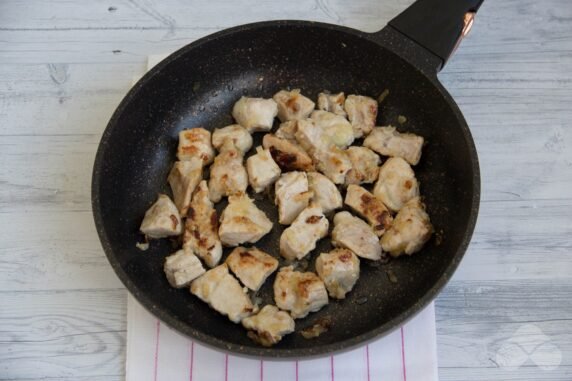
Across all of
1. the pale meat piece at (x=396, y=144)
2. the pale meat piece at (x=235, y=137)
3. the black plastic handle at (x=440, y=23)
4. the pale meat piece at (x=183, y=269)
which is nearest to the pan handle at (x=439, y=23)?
the black plastic handle at (x=440, y=23)

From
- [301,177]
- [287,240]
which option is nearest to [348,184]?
[301,177]

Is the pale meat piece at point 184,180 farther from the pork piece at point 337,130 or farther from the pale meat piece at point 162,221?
the pork piece at point 337,130

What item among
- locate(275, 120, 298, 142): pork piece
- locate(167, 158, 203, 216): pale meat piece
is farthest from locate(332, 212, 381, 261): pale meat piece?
locate(167, 158, 203, 216): pale meat piece

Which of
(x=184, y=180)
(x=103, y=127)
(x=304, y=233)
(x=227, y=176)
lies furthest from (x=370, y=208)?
(x=103, y=127)

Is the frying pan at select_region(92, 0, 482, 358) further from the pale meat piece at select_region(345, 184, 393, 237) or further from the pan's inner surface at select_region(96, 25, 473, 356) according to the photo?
the pale meat piece at select_region(345, 184, 393, 237)

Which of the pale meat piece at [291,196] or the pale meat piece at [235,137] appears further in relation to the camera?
the pale meat piece at [235,137]

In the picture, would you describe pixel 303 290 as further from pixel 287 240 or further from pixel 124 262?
pixel 124 262

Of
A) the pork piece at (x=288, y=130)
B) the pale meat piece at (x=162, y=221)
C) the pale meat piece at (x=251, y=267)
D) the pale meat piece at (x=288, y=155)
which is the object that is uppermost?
the pork piece at (x=288, y=130)
